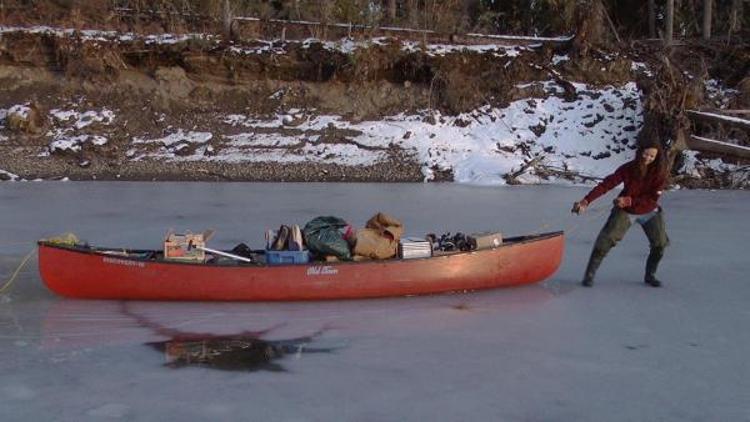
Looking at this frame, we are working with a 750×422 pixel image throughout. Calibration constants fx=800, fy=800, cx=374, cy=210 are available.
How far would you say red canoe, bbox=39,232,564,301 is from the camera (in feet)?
18.1

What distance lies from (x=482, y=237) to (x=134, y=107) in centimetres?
1177

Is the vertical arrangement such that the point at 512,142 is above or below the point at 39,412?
above

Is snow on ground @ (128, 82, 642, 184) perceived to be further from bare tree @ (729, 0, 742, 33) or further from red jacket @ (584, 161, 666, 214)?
red jacket @ (584, 161, 666, 214)

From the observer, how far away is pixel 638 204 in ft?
19.7

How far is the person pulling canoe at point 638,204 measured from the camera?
5.98 metres

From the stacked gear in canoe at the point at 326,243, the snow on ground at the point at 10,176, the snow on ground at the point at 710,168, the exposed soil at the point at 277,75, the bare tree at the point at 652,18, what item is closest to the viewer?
the stacked gear in canoe at the point at 326,243

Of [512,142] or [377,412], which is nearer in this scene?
[377,412]

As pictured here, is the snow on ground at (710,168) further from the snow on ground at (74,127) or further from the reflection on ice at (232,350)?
the snow on ground at (74,127)

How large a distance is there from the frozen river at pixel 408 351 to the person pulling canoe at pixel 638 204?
0.26 metres

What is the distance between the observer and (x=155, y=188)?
11.7 m

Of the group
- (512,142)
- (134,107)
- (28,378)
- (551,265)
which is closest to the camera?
(28,378)

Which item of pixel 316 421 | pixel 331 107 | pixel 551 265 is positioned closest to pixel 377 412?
pixel 316 421

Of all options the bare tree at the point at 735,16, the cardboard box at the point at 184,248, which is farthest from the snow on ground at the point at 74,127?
the bare tree at the point at 735,16

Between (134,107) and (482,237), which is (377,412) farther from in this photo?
(134,107)
